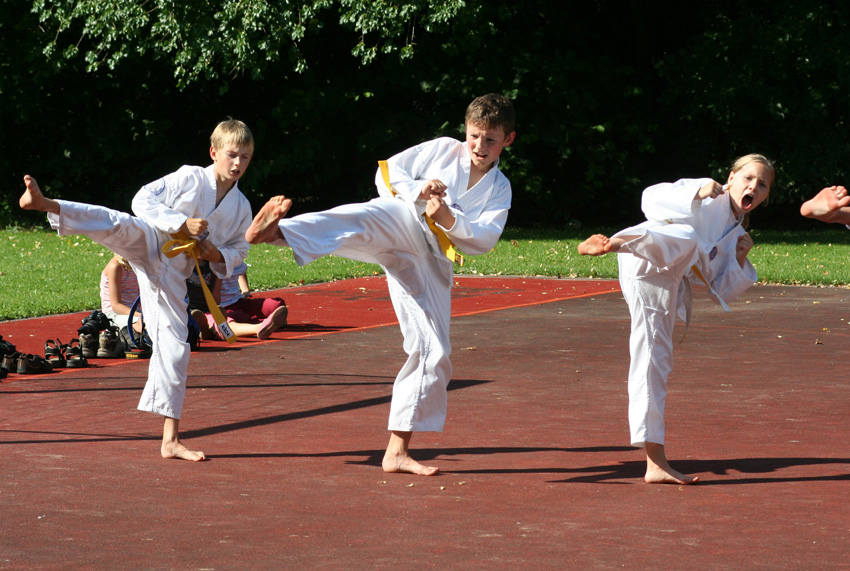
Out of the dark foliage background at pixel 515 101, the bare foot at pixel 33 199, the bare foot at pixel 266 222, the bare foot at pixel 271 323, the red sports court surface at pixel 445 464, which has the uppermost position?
the dark foliage background at pixel 515 101

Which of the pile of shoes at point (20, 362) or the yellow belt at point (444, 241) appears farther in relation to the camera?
the pile of shoes at point (20, 362)

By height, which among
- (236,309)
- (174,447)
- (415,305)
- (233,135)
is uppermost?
(233,135)

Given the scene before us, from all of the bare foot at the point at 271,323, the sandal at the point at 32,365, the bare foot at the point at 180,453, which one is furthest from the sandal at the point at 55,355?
the bare foot at the point at 180,453

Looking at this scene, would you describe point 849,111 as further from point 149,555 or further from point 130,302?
point 149,555

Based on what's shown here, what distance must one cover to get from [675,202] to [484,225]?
0.89 metres

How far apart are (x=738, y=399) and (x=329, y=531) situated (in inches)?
145

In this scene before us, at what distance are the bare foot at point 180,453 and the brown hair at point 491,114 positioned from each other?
2.08m

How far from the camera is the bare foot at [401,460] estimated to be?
516 centimetres

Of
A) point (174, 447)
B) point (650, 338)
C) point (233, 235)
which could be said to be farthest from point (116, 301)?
point (650, 338)

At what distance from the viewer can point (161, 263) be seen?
5430 millimetres

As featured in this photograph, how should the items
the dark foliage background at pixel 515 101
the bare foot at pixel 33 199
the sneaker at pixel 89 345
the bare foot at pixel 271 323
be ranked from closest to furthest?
the bare foot at pixel 33 199
the sneaker at pixel 89 345
the bare foot at pixel 271 323
the dark foliage background at pixel 515 101

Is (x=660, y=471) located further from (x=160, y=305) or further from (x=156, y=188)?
(x=156, y=188)

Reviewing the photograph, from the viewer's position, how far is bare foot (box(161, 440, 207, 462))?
5.34m

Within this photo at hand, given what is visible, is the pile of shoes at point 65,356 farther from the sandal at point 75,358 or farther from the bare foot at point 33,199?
the bare foot at point 33,199
